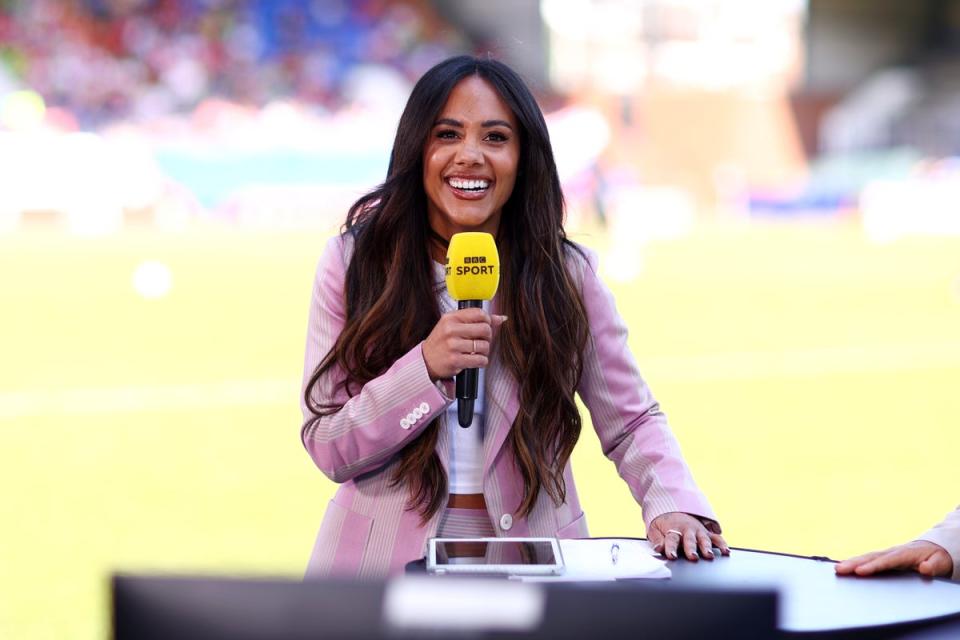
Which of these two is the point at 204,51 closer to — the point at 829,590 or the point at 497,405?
the point at 497,405

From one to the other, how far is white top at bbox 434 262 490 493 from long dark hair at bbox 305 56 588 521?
0.05m

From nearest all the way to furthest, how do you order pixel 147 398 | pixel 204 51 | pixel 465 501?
pixel 465 501
pixel 147 398
pixel 204 51

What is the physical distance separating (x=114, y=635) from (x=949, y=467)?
20.2 feet

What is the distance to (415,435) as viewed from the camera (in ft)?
7.61

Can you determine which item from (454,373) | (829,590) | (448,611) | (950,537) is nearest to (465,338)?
(454,373)

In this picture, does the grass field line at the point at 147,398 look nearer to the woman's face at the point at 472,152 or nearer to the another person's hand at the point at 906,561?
the woman's face at the point at 472,152

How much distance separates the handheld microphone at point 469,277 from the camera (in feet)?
7.13

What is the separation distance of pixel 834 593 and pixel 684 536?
40 cm

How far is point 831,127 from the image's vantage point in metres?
33.6

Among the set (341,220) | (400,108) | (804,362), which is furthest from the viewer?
(400,108)

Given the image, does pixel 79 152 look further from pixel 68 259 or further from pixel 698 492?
pixel 698 492

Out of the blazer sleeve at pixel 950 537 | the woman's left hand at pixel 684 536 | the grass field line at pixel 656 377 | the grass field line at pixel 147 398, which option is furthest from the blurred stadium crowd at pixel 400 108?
the blazer sleeve at pixel 950 537

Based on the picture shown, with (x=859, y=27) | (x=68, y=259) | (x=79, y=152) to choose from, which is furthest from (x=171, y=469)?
(x=859, y=27)

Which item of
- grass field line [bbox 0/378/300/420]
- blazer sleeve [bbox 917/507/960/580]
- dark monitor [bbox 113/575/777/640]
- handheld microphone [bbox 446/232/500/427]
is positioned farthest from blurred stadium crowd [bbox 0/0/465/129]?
dark monitor [bbox 113/575/777/640]
